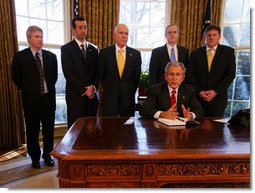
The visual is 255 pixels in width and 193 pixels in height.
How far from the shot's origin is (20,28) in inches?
153

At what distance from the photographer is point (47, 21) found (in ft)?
13.5

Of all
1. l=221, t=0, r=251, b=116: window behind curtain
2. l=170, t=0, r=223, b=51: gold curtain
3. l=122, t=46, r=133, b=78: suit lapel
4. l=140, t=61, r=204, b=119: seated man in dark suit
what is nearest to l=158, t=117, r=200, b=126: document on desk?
l=140, t=61, r=204, b=119: seated man in dark suit

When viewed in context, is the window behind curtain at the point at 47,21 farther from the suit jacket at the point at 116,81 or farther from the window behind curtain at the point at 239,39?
the window behind curtain at the point at 239,39

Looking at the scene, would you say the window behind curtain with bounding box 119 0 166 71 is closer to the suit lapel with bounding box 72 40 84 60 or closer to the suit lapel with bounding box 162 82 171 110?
the suit lapel with bounding box 72 40 84 60

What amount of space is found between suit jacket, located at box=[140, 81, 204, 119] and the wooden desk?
0.69m

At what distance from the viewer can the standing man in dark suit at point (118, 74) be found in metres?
2.79

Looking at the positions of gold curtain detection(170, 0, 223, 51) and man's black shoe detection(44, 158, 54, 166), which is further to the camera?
gold curtain detection(170, 0, 223, 51)

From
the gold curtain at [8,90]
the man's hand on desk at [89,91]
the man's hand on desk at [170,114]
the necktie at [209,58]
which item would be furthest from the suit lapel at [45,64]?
the necktie at [209,58]

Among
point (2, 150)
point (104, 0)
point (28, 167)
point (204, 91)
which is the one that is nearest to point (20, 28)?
point (104, 0)

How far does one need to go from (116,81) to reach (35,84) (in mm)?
903

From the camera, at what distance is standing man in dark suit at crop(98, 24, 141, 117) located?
9.16 feet

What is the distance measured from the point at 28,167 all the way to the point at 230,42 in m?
3.84

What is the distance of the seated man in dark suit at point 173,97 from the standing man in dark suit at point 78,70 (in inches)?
36.1

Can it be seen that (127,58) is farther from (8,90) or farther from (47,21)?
(47,21)
